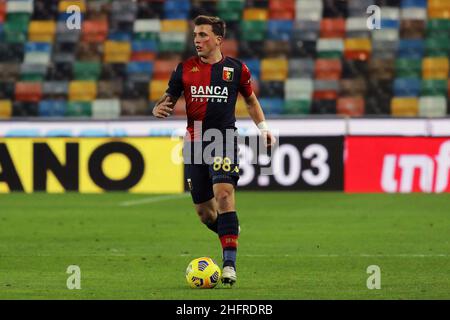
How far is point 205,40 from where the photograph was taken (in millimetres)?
10133

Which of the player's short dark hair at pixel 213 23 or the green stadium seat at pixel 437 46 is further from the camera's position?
the green stadium seat at pixel 437 46

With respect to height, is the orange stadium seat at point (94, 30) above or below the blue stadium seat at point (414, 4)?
below

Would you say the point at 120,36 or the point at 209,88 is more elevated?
the point at 209,88

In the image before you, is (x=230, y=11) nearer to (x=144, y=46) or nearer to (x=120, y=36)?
(x=144, y=46)

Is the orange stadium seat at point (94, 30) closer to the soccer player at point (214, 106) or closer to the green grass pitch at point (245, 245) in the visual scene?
the green grass pitch at point (245, 245)

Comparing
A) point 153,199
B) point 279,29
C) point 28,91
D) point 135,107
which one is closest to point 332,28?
point 279,29

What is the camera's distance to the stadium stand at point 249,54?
24.1 m

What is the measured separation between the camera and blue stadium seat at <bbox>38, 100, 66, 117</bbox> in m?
24.5

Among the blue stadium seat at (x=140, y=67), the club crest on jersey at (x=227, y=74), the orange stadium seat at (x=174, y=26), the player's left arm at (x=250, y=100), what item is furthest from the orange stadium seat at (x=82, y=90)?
the club crest on jersey at (x=227, y=74)

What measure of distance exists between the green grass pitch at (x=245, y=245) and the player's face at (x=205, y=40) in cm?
184

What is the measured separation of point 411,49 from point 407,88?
2.97ft

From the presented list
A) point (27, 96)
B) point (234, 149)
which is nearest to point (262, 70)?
point (27, 96)

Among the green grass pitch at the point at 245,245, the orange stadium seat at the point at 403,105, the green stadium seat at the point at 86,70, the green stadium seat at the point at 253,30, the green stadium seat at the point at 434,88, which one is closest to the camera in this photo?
the green grass pitch at the point at 245,245
